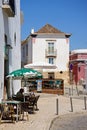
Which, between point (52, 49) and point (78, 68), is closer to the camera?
point (78, 68)

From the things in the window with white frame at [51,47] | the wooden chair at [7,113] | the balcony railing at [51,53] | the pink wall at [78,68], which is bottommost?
the wooden chair at [7,113]

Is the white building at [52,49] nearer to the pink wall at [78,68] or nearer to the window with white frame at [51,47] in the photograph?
the window with white frame at [51,47]

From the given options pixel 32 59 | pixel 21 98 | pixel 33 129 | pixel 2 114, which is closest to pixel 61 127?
pixel 33 129

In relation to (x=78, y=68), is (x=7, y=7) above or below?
above

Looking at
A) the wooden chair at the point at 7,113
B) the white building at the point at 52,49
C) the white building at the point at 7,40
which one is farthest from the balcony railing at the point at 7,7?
the white building at the point at 52,49

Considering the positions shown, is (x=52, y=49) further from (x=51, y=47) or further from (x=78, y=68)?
(x=78, y=68)

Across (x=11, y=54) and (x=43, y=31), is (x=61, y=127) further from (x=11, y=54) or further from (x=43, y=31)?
(x=43, y=31)

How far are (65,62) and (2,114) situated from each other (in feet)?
177

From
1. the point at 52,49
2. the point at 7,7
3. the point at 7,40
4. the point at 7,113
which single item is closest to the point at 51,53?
the point at 52,49

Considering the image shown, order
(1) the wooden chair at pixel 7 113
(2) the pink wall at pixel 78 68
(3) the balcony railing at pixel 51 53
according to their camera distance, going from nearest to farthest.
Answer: (1) the wooden chair at pixel 7 113 → (2) the pink wall at pixel 78 68 → (3) the balcony railing at pixel 51 53

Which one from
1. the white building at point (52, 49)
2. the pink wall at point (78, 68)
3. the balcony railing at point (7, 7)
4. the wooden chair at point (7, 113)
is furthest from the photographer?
the white building at point (52, 49)

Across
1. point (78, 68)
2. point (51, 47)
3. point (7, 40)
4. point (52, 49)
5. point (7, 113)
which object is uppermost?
point (51, 47)

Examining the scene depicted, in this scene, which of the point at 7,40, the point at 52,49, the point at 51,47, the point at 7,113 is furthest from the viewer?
the point at 52,49

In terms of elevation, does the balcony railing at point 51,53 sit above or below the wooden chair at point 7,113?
above
